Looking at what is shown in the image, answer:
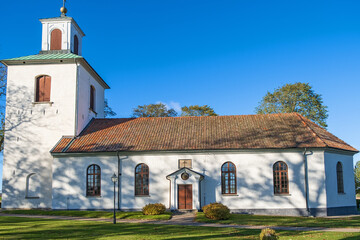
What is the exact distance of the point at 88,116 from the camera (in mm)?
31188

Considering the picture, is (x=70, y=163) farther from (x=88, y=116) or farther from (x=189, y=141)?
(x=189, y=141)

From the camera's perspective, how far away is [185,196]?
2589 cm

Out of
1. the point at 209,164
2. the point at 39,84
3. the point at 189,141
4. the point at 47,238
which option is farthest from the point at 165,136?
the point at 47,238

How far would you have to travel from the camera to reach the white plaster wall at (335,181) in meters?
26.1

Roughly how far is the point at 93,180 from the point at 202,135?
8.73 m

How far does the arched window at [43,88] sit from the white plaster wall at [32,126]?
0.33 m

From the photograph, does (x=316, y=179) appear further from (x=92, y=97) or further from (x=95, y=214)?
(x=92, y=97)

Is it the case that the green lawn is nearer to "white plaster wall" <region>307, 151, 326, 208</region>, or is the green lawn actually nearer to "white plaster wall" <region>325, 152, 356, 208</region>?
"white plaster wall" <region>307, 151, 326, 208</region>

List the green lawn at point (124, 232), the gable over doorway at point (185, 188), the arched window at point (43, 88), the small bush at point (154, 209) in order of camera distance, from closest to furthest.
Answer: the green lawn at point (124, 232) < the small bush at point (154, 209) < the gable over doorway at point (185, 188) < the arched window at point (43, 88)

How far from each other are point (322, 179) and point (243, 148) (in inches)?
231

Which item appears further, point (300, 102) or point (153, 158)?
point (300, 102)

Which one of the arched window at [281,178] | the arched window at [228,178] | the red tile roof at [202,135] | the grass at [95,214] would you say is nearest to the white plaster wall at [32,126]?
the red tile roof at [202,135]

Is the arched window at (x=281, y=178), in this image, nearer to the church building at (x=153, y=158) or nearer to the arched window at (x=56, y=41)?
the church building at (x=153, y=158)

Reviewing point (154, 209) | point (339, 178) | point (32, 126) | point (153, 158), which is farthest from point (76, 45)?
point (339, 178)
